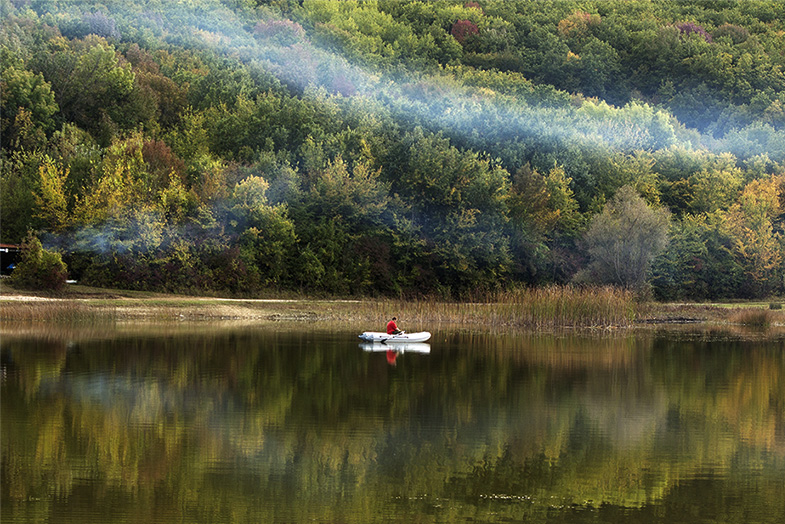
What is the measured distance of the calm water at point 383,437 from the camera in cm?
1563

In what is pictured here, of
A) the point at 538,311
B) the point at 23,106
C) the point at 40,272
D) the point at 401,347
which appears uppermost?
the point at 23,106

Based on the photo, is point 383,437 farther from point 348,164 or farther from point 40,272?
point 348,164

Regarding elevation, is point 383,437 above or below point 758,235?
below

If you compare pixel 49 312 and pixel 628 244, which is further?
pixel 628 244

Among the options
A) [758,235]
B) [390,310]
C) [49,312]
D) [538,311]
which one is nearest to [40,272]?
[49,312]

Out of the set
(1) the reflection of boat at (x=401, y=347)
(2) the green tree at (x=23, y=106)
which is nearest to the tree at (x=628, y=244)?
(1) the reflection of boat at (x=401, y=347)

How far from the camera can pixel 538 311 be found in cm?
5100

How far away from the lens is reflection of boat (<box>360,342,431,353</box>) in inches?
1556

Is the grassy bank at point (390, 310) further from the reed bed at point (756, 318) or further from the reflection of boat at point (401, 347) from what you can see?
the reflection of boat at point (401, 347)

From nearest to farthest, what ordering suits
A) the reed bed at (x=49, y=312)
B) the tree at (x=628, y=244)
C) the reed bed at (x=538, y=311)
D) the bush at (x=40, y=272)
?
1. the reed bed at (x=49, y=312)
2. the reed bed at (x=538, y=311)
3. the bush at (x=40, y=272)
4. the tree at (x=628, y=244)

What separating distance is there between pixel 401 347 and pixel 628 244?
1309 inches

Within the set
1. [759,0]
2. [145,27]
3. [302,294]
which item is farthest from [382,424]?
[759,0]

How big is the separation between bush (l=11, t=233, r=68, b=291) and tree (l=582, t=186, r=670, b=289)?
121 ft

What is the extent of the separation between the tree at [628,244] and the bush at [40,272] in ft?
121
